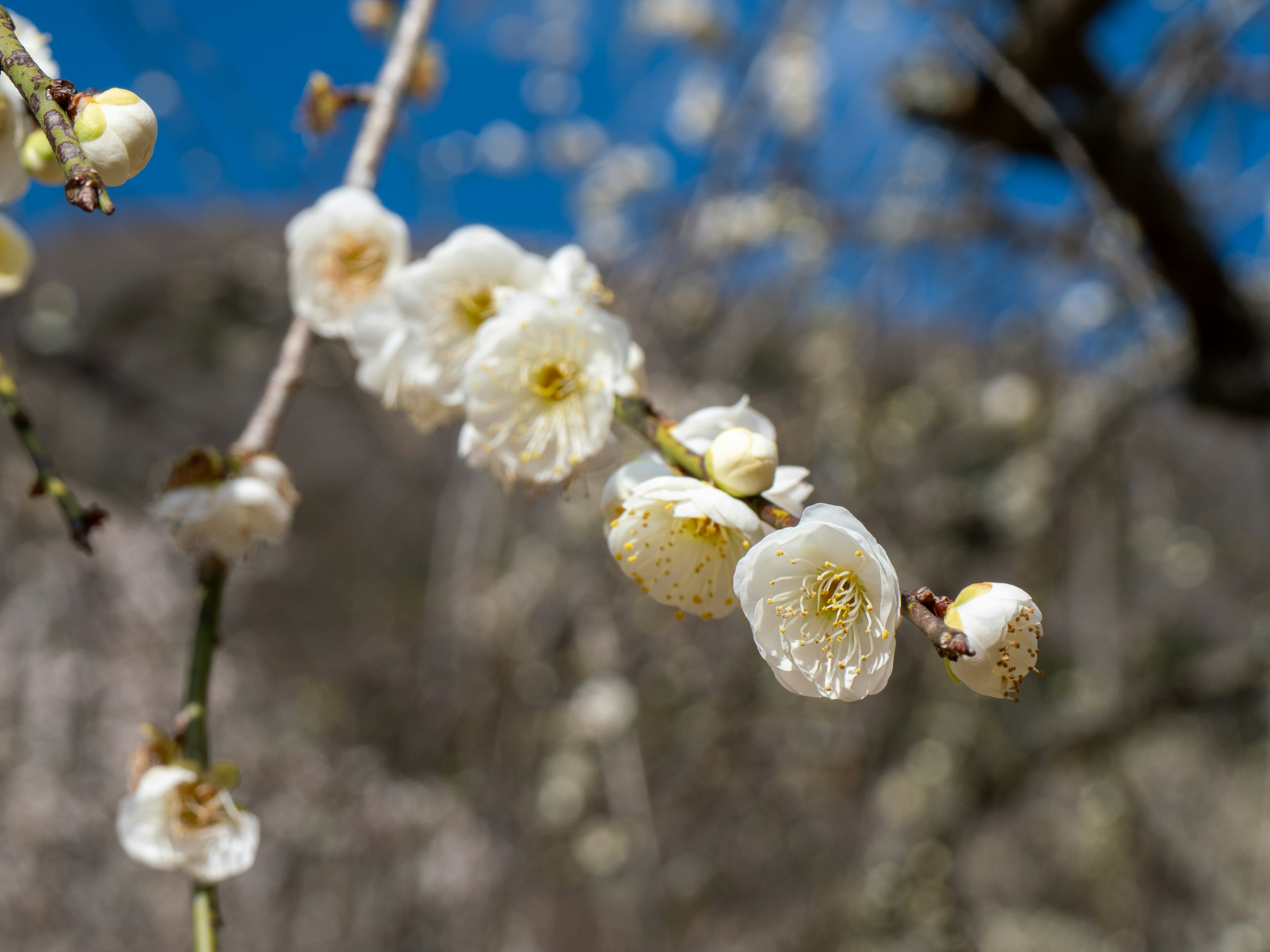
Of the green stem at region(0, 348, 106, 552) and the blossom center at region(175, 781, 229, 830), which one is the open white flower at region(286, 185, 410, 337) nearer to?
the green stem at region(0, 348, 106, 552)

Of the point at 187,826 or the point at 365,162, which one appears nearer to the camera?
the point at 187,826

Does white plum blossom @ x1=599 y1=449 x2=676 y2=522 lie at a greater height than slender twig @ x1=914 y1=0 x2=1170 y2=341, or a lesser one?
lesser

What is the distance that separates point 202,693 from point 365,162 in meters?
0.54

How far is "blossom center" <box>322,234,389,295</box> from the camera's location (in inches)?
31.7

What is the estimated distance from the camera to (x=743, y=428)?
0.55m

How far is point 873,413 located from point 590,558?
40.8 inches

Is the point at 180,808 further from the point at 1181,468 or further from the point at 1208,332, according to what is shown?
the point at 1181,468

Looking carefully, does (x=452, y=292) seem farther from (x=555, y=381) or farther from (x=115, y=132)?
(x=115, y=132)

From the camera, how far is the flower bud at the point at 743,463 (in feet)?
1.65

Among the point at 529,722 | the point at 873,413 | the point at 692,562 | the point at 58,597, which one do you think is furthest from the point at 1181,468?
the point at 58,597

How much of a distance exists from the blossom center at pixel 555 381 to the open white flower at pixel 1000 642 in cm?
35

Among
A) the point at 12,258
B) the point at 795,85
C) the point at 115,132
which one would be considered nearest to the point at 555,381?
the point at 115,132

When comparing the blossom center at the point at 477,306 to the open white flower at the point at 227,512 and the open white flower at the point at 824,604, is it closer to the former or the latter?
the open white flower at the point at 227,512

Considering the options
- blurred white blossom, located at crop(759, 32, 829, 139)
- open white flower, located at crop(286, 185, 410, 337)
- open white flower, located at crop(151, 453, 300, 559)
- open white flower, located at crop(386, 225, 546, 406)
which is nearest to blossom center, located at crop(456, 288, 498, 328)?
open white flower, located at crop(386, 225, 546, 406)
